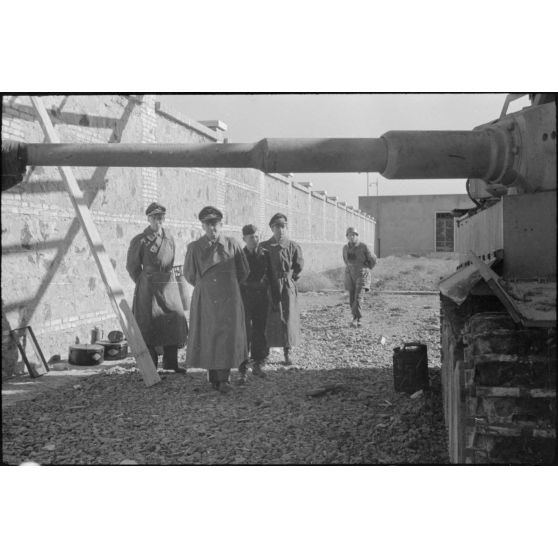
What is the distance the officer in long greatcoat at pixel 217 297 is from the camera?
4.94 metres

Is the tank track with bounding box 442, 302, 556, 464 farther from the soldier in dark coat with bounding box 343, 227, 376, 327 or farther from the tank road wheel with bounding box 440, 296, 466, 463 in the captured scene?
the soldier in dark coat with bounding box 343, 227, 376, 327

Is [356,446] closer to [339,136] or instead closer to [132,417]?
[132,417]

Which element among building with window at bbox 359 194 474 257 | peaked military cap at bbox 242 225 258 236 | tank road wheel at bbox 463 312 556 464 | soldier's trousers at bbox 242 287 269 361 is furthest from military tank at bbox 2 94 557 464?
soldier's trousers at bbox 242 287 269 361

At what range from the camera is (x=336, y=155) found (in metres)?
4.08

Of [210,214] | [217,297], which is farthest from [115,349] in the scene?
[210,214]

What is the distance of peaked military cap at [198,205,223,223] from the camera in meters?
4.89

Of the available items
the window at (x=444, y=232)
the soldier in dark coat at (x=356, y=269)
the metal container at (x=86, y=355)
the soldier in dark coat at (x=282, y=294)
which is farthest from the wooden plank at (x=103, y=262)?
the window at (x=444, y=232)

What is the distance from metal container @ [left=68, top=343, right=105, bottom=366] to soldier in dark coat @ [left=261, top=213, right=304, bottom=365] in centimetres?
145

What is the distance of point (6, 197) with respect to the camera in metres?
4.92

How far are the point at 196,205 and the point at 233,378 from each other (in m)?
1.40

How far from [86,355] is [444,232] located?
11.1ft

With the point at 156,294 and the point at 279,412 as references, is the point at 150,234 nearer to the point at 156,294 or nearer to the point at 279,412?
the point at 156,294

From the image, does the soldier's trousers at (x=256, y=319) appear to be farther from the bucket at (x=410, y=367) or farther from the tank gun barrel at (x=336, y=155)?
the tank gun barrel at (x=336, y=155)

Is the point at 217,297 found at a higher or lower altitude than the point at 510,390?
higher
